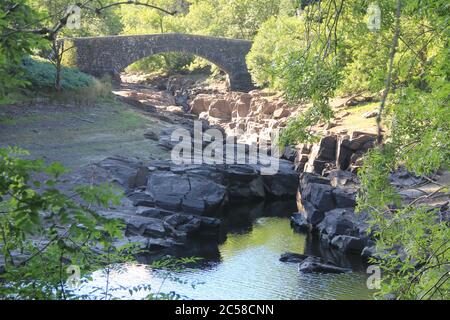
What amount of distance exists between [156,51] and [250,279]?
3980 centimetres

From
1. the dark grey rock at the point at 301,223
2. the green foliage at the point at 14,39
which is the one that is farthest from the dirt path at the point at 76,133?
the green foliage at the point at 14,39

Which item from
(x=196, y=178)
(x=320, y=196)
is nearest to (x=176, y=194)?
(x=196, y=178)

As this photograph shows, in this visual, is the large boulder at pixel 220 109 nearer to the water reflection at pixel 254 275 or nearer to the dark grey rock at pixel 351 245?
the water reflection at pixel 254 275

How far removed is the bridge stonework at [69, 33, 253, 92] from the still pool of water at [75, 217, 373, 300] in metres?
29.1

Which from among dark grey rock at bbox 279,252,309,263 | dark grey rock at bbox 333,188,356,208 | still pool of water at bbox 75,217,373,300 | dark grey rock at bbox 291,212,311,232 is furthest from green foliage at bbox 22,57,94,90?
dark grey rock at bbox 279,252,309,263

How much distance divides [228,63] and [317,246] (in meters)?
37.5

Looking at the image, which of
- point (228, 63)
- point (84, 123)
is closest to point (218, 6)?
point (228, 63)

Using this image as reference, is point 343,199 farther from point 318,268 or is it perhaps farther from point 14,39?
point 14,39

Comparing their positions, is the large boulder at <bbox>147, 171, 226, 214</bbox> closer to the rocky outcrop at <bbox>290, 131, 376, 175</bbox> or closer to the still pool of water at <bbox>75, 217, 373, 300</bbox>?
the still pool of water at <bbox>75, 217, 373, 300</bbox>

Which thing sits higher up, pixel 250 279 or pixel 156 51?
pixel 156 51

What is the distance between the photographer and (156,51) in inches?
2248

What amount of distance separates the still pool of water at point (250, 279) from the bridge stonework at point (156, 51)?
29080mm

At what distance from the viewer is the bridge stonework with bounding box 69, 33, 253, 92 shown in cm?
5103

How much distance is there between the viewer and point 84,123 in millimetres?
34469
